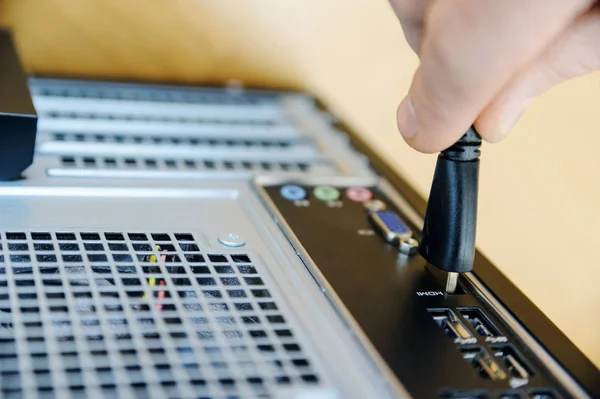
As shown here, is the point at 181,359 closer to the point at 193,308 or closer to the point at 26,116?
the point at 193,308

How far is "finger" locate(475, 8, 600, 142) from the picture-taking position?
479 mm

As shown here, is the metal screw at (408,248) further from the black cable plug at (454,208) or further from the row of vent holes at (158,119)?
the row of vent holes at (158,119)

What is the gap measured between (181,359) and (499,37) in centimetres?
27

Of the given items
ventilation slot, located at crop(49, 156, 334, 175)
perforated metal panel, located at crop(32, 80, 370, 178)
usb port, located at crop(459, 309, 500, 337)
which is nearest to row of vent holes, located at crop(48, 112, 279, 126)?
perforated metal panel, located at crop(32, 80, 370, 178)

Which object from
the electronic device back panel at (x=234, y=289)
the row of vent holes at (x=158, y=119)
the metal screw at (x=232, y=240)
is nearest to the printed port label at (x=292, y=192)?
the electronic device back panel at (x=234, y=289)

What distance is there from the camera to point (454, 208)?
55 cm

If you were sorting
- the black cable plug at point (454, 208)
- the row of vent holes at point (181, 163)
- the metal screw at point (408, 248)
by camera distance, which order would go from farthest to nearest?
the row of vent holes at point (181, 163), the metal screw at point (408, 248), the black cable plug at point (454, 208)

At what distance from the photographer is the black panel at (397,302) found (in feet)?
1.61

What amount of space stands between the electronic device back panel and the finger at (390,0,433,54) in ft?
0.63

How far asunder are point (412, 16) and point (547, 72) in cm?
10

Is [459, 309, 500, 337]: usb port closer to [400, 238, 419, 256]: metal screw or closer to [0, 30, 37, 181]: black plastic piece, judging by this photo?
[400, 238, 419, 256]: metal screw

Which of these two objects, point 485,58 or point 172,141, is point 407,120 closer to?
point 485,58

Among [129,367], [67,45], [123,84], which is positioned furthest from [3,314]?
[67,45]

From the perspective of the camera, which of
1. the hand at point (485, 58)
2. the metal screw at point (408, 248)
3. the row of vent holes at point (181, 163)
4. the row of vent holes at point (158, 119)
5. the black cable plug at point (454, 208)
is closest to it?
the hand at point (485, 58)
